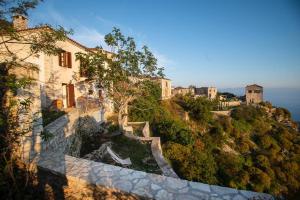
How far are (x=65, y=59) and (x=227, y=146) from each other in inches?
1062

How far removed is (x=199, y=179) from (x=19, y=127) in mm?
10687

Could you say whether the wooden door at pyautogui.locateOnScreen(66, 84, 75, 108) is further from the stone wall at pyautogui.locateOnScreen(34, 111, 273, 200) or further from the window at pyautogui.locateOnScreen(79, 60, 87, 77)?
the stone wall at pyautogui.locateOnScreen(34, 111, 273, 200)

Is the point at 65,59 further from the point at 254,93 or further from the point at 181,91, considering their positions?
the point at 254,93

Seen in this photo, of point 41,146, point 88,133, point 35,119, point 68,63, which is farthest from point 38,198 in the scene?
point 68,63

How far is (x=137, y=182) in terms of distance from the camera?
443 cm

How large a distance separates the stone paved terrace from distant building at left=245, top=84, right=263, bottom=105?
6862 centimetres

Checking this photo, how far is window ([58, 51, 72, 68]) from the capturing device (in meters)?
15.3

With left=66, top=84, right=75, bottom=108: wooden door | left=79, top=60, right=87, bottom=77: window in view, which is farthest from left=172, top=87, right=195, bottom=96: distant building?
left=66, top=84, right=75, bottom=108: wooden door

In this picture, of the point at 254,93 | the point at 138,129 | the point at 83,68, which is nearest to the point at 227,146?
the point at 138,129

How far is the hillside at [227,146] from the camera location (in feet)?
47.6

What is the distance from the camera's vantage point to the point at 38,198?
4543 millimetres

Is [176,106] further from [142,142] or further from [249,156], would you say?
[142,142]

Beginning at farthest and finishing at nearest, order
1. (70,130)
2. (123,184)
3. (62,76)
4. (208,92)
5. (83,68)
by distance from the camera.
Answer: (208,92), (83,68), (62,76), (70,130), (123,184)

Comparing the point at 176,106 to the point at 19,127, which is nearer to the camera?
the point at 19,127
